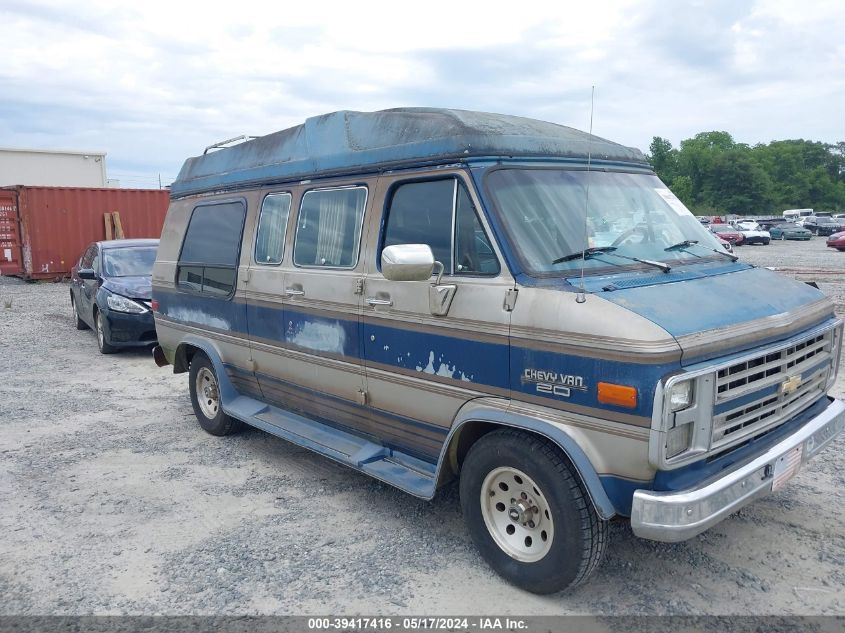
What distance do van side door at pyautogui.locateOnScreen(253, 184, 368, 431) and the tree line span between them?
68527 millimetres

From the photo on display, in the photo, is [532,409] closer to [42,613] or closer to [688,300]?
[688,300]

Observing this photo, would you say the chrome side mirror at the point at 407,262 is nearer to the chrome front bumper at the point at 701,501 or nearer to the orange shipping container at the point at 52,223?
the chrome front bumper at the point at 701,501

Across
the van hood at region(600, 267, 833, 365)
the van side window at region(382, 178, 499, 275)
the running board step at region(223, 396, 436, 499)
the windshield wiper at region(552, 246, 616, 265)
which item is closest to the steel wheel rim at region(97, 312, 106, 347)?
Result: the running board step at region(223, 396, 436, 499)

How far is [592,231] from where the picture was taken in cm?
391

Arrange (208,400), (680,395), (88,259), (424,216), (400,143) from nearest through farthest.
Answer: (680,395)
(424,216)
(400,143)
(208,400)
(88,259)

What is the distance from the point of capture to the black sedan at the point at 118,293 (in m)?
9.73

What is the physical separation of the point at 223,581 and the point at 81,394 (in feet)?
16.2

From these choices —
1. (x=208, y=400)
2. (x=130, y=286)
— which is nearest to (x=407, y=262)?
(x=208, y=400)

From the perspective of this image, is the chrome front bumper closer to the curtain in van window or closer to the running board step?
the running board step

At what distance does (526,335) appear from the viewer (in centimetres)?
345

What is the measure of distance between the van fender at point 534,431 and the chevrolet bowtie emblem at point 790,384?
1179 millimetres

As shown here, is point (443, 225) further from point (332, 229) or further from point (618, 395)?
point (618, 395)

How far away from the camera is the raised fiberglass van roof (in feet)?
12.9

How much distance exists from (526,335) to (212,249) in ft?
11.8
